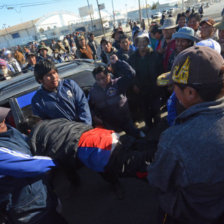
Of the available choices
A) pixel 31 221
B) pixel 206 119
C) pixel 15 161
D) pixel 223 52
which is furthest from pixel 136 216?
pixel 223 52

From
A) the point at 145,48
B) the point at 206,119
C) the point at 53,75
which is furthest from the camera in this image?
the point at 145,48

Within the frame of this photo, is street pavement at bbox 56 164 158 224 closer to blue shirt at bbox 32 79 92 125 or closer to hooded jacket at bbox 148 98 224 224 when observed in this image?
blue shirt at bbox 32 79 92 125

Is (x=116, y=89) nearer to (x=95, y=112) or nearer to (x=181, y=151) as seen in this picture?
(x=95, y=112)

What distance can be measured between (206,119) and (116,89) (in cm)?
223

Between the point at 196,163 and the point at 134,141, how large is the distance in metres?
1.09

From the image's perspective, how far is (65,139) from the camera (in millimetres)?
1780

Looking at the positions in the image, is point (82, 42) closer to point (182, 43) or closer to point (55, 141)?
point (182, 43)

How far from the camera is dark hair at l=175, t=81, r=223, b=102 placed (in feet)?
2.96

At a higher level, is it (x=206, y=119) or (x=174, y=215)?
(x=206, y=119)

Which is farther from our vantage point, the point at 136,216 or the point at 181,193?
the point at 136,216

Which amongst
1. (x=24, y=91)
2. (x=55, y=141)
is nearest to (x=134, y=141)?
(x=55, y=141)

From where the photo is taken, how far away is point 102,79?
9.48ft

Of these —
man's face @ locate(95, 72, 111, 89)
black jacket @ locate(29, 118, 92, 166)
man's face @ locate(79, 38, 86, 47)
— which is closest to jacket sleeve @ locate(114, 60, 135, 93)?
man's face @ locate(95, 72, 111, 89)

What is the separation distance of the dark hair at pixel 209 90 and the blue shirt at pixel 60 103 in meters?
1.79
